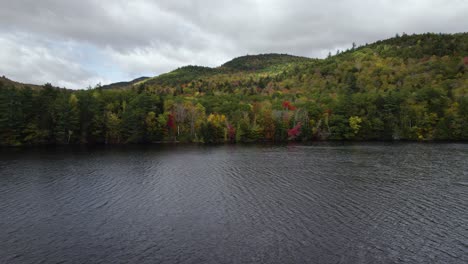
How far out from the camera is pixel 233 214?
102 feet

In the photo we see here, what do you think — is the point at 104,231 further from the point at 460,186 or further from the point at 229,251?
the point at 460,186

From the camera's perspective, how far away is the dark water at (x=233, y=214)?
2220 centimetres

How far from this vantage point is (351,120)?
12031 centimetres

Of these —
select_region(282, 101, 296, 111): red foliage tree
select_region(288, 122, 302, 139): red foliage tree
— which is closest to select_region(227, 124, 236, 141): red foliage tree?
select_region(288, 122, 302, 139): red foliage tree

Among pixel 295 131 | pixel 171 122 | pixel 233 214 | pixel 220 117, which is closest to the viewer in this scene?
pixel 233 214

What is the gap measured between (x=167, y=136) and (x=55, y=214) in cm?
8392

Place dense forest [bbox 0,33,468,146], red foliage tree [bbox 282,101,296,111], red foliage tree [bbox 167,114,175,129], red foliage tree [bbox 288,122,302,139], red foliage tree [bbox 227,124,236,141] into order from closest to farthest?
dense forest [bbox 0,33,468,146] < red foliage tree [bbox 167,114,175,129] < red foliage tree [bbox 227,124,236,141] < red foliage tree [bbox 288,122,302,139] < red foliage tree [bbox 282,101,296,111]

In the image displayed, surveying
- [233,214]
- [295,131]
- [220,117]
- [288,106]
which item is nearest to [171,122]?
[220,117]

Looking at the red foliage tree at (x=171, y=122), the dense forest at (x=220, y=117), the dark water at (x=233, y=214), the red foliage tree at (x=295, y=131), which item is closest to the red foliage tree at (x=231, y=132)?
the dense forest at (x=220, y=117)

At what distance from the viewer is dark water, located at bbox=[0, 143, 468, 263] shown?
72.8ft

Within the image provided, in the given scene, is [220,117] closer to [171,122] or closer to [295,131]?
[171,122]

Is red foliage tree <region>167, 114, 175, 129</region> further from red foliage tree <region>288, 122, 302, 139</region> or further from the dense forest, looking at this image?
red foliage tree <region>288, 122, 302, 139</region>

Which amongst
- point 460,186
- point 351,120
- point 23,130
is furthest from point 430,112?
point 23,130

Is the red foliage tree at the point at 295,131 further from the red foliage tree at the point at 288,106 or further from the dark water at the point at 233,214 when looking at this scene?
the dark water at the point at 233,214
